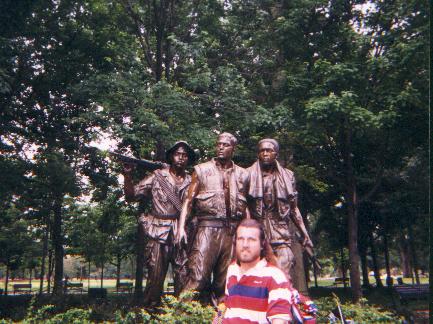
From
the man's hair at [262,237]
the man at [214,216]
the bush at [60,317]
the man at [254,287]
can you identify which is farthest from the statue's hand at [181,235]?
the man at [254,287]

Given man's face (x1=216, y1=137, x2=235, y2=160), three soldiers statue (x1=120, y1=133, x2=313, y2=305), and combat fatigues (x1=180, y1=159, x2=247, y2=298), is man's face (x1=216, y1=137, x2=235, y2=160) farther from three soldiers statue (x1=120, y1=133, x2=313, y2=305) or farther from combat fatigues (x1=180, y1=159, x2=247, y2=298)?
combat fatigues (x1=180, y1=159, x2=247, y2=298)

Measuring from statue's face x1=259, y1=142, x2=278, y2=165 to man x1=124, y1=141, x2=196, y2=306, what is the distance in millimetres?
1189

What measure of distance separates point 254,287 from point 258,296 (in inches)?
2.7

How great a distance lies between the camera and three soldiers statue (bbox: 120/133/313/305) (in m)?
6.12

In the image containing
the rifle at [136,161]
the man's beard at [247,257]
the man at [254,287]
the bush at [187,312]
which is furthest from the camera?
the rifle at [136,161]

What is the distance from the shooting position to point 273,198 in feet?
20.9

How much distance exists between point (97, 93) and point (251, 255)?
10329mm

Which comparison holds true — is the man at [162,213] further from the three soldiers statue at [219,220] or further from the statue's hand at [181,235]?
the statue's hand at [181,235]

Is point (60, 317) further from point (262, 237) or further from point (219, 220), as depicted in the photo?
point (262, 237)

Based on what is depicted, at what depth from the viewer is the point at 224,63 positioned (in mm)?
17031

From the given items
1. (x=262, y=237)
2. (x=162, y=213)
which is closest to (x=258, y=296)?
(x=262, y=237)

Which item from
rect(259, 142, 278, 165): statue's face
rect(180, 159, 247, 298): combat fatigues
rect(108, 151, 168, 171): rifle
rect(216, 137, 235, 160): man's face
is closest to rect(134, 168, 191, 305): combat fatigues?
rect(108, 151, 168, 171): rifle

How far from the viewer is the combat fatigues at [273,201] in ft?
20.3

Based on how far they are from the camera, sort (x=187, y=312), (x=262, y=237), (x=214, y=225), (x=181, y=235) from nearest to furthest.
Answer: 1. (x=262, y=237)
2. (x=187, y=312)
3. (x=181, y=235)
4. (x=214, y=225)
